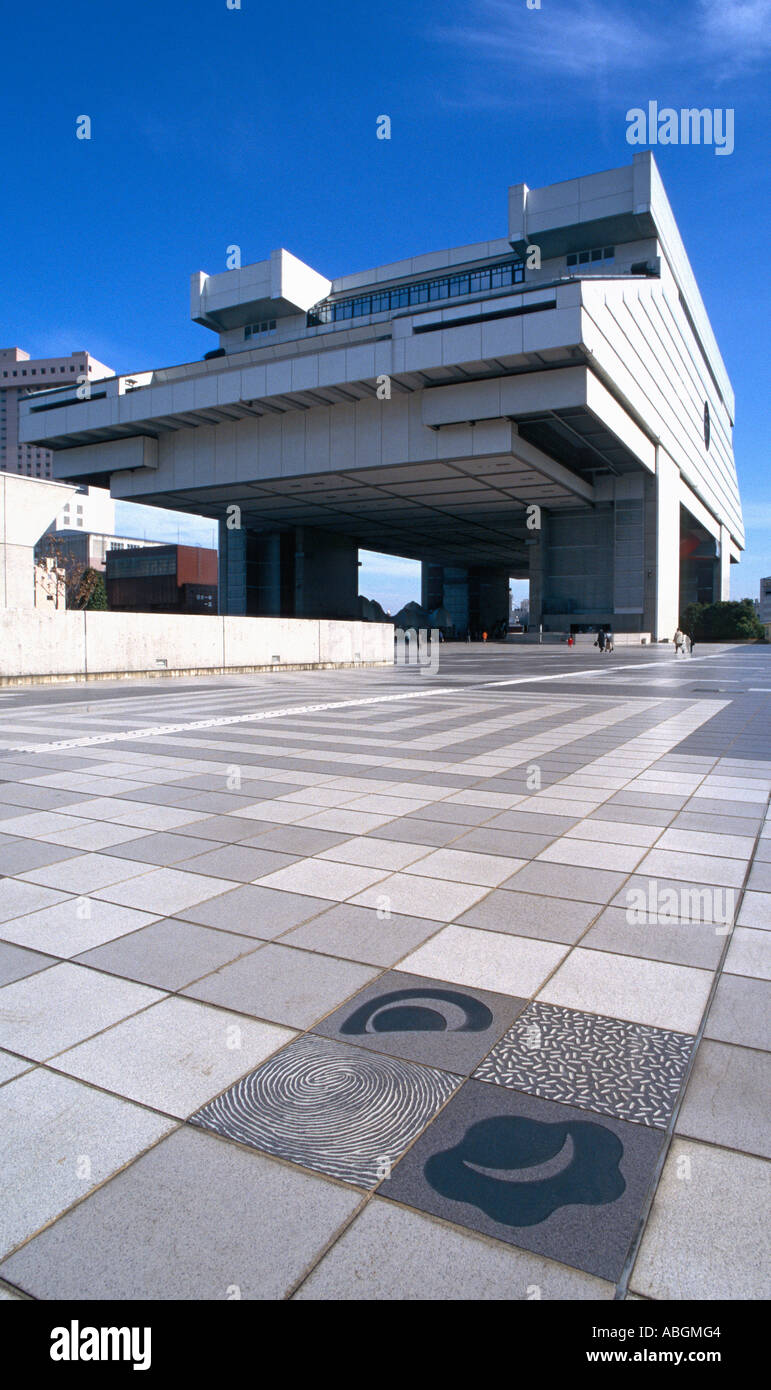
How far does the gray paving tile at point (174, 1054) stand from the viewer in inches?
107

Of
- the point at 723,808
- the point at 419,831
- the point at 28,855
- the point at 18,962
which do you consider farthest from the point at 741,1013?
the point at 28,855

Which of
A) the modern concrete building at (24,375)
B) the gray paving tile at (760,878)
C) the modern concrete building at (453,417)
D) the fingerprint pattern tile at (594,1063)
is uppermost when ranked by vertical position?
the modern concrete building at (24,375)

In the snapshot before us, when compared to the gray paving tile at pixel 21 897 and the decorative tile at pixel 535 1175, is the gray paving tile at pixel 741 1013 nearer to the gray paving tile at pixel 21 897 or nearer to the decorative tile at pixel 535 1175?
the decorative tile at pixel 535 1175

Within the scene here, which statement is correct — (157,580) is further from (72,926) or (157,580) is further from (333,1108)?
(333,1108)

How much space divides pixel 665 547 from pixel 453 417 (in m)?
22.1

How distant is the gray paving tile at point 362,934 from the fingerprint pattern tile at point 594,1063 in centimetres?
81

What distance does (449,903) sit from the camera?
14.7 feet

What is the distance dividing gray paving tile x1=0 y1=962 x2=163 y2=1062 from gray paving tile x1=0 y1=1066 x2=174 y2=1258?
24cm

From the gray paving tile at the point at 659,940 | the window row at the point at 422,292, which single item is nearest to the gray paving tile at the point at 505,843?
the gray paving tile at the point at 659,940

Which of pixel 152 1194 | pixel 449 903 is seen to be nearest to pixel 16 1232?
pixel 152 1194

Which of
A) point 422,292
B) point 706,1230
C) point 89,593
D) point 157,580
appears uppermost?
point 422,292

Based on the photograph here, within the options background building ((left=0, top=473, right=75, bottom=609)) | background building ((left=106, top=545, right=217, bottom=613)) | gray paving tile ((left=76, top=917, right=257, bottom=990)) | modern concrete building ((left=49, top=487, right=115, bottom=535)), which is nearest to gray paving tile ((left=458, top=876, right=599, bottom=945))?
gray paving tile ((left=76, top=917, right=257, bottom=990))

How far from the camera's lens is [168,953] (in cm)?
382

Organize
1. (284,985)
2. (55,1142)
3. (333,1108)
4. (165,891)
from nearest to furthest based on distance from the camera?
(55,1142)
(333,1108)
(284,985)
(165,891)
